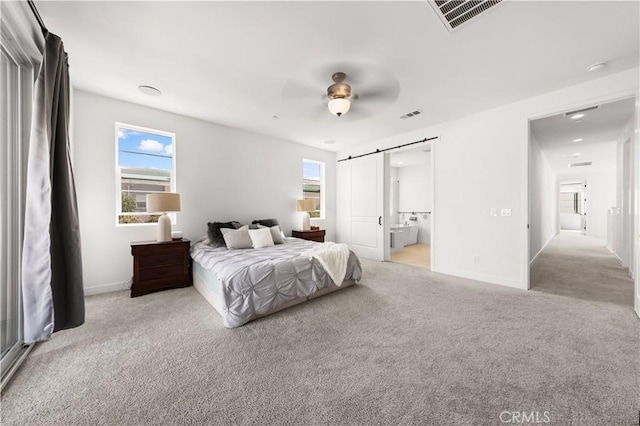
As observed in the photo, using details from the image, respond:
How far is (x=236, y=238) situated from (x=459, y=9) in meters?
3.61

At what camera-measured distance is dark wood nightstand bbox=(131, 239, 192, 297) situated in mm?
A: 3246

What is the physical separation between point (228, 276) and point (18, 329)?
1.63m

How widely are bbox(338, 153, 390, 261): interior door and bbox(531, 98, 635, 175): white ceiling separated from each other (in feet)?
9.19

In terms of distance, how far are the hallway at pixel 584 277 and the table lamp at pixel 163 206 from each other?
5409 mm

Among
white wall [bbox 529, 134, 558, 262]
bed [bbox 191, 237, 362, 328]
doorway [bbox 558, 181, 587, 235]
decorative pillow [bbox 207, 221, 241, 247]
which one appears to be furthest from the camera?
doorway [bbox 558, 181, 587, 235]

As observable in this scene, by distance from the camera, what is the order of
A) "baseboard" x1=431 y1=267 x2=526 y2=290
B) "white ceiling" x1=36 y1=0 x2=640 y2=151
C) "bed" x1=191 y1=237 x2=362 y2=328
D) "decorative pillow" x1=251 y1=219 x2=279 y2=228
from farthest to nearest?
"decorative pillow" x1=251 y1=219 x2=279 y2=228
"baseboard" x1=431 y1=267 x2=526 y2=290
"bed" x1=191 y1=237 x2=362 y2=328
"white ceiling" x1=36 y1=0 x2=640 y2=151

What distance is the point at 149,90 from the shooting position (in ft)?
10.4

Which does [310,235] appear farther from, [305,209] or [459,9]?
[459,9]

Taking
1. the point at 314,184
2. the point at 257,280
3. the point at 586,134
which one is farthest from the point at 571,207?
the point at 257,280

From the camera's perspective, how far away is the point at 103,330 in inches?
91.0

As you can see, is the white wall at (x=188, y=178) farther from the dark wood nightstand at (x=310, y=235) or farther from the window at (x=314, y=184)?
the dark wood nightstand at (x=310, y=235)

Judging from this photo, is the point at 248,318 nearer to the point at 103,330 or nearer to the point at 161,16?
the point at 103,330

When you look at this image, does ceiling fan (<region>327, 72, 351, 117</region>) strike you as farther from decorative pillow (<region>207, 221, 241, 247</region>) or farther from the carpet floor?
decorative pillow (<region>207, 221, 241, 247</region>)

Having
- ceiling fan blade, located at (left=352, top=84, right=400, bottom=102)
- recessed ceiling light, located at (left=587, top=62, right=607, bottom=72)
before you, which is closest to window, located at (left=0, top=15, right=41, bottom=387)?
ceiling fan blade, located at (left=352, top=84, right=400, bottom=102)
